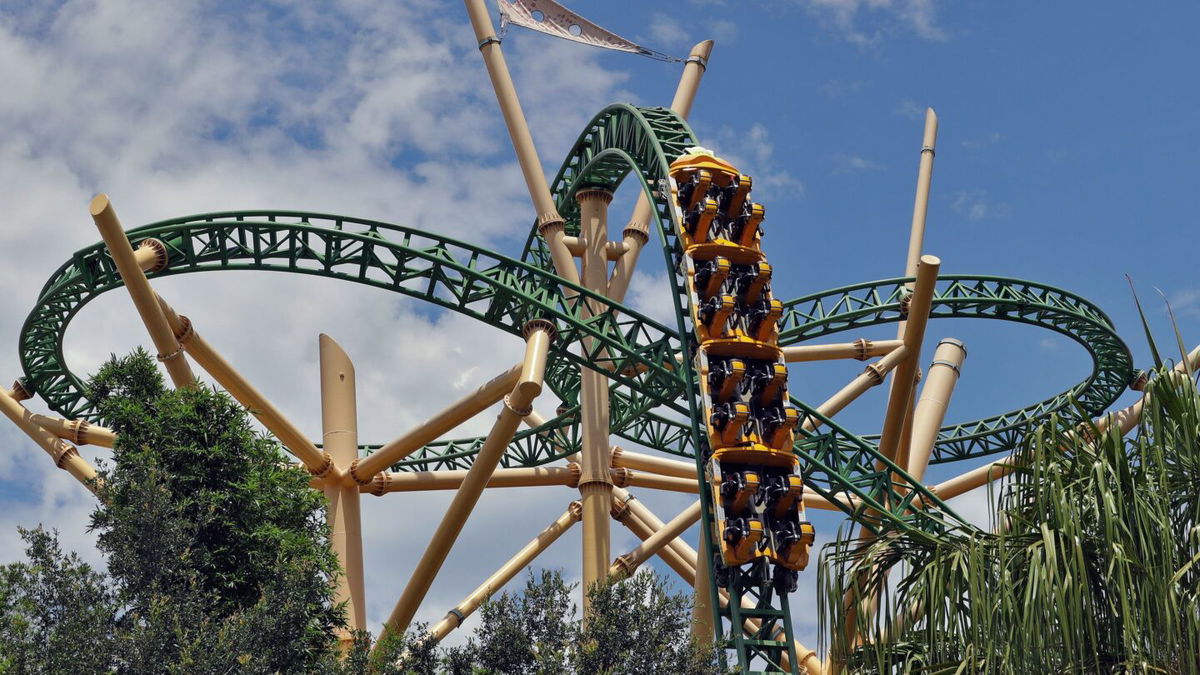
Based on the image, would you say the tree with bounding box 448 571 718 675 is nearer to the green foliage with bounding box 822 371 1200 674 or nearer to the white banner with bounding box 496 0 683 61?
the green foliage with bounding box 822 371 1200 674

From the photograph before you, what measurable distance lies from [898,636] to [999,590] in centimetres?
71

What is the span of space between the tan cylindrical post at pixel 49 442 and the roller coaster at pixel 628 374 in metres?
0.02

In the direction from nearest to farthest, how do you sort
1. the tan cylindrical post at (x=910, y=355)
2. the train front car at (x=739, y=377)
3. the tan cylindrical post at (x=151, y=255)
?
the train front car at (x=739, y=377) → the tan cylindrical post at (x=910, y=355) → the tan cylindrical post at (x=151, y=255)

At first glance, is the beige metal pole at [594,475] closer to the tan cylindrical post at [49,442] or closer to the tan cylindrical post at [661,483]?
the tan cylindrical post at [661,483]

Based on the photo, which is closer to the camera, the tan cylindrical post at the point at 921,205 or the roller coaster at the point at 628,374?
the roller coaster at the point at 628,374

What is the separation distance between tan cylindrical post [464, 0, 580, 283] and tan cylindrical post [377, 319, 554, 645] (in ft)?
7.79

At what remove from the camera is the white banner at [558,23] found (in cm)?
1981

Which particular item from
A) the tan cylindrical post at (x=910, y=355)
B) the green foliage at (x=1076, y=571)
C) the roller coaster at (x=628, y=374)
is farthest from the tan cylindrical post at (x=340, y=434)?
the green foliage at (x=1076, y=571)

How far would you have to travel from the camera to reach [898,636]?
313 inches

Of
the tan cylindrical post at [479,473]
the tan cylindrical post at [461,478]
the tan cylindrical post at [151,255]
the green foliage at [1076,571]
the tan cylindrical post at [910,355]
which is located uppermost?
the tan cylindrical post at [151,255]

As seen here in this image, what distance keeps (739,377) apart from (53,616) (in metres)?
6.06

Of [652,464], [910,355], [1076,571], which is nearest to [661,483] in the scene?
[652,464]

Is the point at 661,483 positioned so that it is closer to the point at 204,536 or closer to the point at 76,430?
the point at 76,430

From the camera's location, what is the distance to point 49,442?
1720 cm
